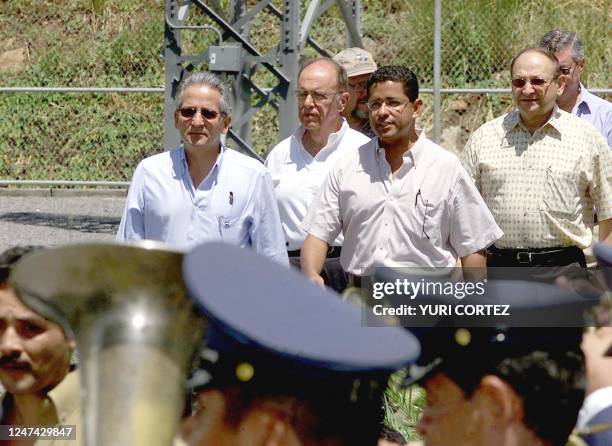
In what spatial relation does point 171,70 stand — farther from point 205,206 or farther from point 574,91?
point 205,206

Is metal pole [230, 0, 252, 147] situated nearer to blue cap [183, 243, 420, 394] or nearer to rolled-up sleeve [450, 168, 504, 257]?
rolled-up sleeve [450, 168, 504, 257]

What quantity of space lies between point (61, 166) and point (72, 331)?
12508 mm

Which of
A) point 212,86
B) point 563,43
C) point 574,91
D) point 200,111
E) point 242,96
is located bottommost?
point 200,111

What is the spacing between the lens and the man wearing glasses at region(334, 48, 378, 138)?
634 cm

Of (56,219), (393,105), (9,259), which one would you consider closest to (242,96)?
(393,105)

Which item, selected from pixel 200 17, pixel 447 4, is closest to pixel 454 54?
pixel 447 4

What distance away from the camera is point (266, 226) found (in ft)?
16.5

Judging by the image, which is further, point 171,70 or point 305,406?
point 171,70

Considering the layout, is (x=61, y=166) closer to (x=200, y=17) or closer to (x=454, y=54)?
(x=200, y=17)

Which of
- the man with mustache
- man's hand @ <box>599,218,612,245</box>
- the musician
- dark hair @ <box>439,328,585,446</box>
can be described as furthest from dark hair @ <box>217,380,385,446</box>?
man's hand @ <box>599,218,612,245</box>

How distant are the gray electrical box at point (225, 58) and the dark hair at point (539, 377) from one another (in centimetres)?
615

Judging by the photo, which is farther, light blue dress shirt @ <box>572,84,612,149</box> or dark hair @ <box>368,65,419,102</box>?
light blue dress shirt @ <box>572,84,612,149</box>

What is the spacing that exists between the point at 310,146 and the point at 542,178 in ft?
3.38

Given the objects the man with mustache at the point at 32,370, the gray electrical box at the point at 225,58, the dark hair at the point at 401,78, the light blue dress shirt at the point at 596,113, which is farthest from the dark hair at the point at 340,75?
the man with mustache at the point at 32,370
